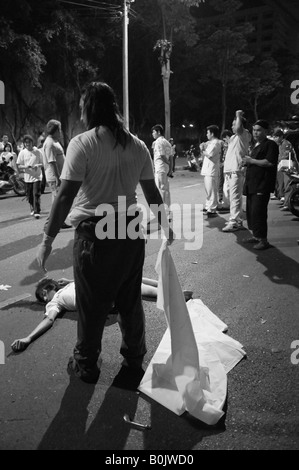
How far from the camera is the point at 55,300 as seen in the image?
3799 mm

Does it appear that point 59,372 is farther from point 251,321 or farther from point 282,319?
point 282,319

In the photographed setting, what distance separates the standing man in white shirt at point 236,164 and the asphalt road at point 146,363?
1786 millimetres

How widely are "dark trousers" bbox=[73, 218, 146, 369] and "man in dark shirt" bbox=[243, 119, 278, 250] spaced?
353 centimetres

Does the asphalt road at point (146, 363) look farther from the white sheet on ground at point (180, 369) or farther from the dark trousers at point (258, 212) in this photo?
the dark trousers at point (258, 212)

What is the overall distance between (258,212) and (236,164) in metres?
1.55

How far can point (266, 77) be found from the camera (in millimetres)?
35188

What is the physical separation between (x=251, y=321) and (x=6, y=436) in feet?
7.74

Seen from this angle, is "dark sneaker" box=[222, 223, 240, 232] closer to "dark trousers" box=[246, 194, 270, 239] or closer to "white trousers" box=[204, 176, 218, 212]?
"dark trousers" box=[246, 194, 270, 239]

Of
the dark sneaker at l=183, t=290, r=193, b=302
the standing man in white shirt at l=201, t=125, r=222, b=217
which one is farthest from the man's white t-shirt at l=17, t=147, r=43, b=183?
the dark sneaker at l=183, t=290, r=193, b=302

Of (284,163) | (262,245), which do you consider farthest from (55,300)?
(284,163)

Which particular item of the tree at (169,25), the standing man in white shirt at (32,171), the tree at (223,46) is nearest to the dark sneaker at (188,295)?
the standing man in white shirt at (32,171)

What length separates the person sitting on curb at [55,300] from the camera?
10.9 feet

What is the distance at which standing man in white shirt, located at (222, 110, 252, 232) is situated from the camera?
6.84 m

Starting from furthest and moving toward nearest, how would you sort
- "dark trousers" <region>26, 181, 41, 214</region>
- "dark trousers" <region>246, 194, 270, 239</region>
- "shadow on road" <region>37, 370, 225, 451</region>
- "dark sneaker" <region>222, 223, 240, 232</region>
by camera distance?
"dark trousers" <region>26, 181, 41, 214</region> < "dark sneaker" <region>222, 223, 240, 232</region> < "dark trousers" <region>246, 194, 270, 239</region> < "shadow on road" <region>37, 370, 225, 451</region>
